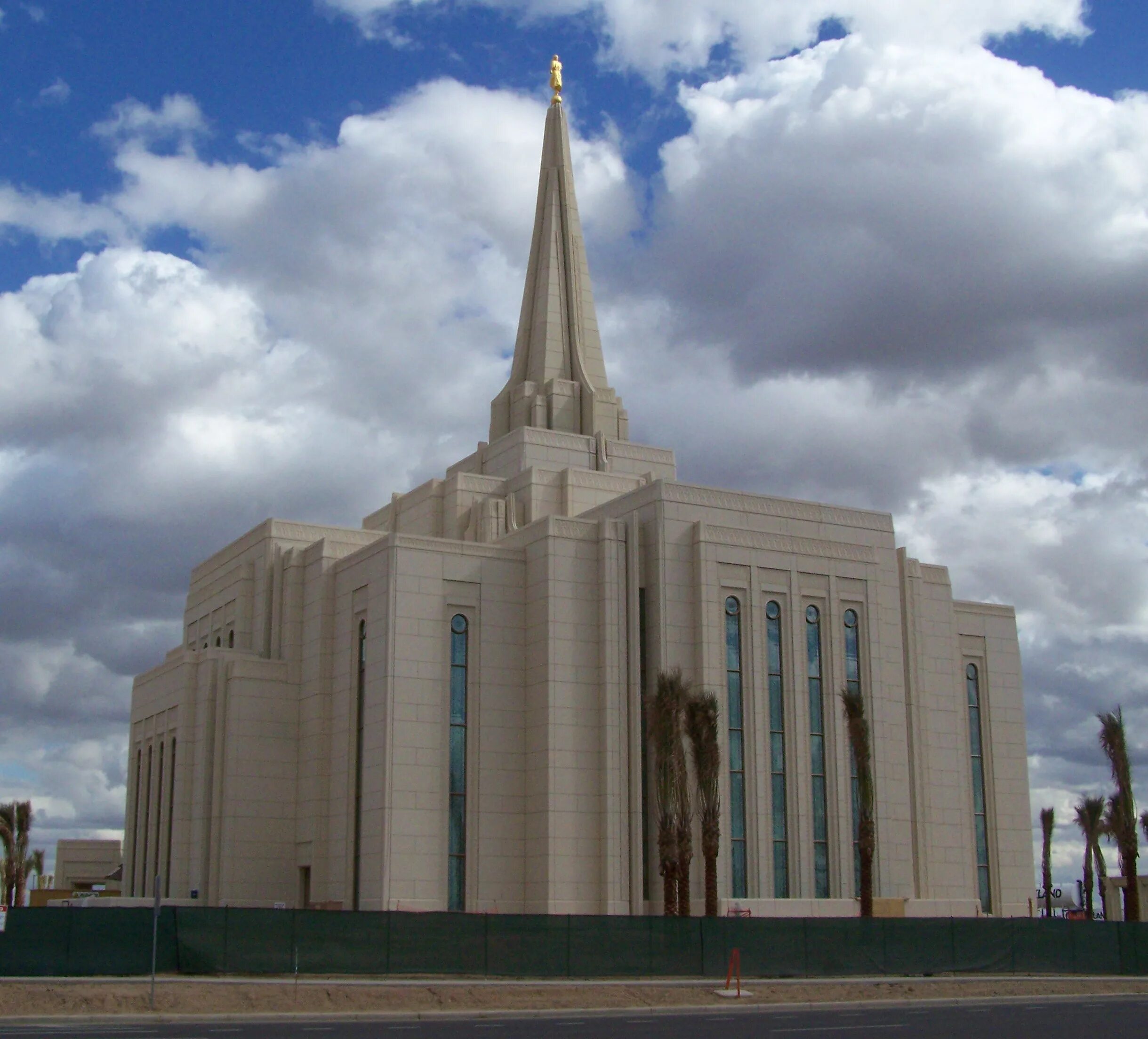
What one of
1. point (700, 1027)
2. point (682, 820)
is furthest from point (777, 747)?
point (700, 1027)

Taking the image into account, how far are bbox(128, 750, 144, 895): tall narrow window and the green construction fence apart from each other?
85.5 feet

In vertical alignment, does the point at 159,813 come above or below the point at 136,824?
above

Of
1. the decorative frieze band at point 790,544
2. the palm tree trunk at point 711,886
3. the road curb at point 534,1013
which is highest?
the decorative frieze band at point 790,544

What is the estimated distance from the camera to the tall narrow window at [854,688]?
49656 millimetres

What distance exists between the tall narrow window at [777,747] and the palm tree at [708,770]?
5964 millimetres

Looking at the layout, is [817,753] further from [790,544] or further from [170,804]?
[170,804]

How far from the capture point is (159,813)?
56.8 metres

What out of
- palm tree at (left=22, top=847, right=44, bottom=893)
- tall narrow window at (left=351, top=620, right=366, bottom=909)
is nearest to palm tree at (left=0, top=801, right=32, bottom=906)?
palm tree at (left=22, top=847, right=44, bottom=893)

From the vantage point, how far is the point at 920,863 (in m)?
52.4

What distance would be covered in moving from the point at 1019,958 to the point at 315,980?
20.6 m

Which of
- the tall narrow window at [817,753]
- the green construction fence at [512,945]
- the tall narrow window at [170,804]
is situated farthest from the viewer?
the tall narrow window at [170,804]

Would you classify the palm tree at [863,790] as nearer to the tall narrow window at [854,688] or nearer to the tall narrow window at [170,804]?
the tall narrow window at [854,688]

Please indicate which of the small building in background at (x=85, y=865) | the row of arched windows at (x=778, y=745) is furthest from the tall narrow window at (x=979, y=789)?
the small building in background at (x=85, y=865)

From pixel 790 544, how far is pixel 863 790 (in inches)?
379
